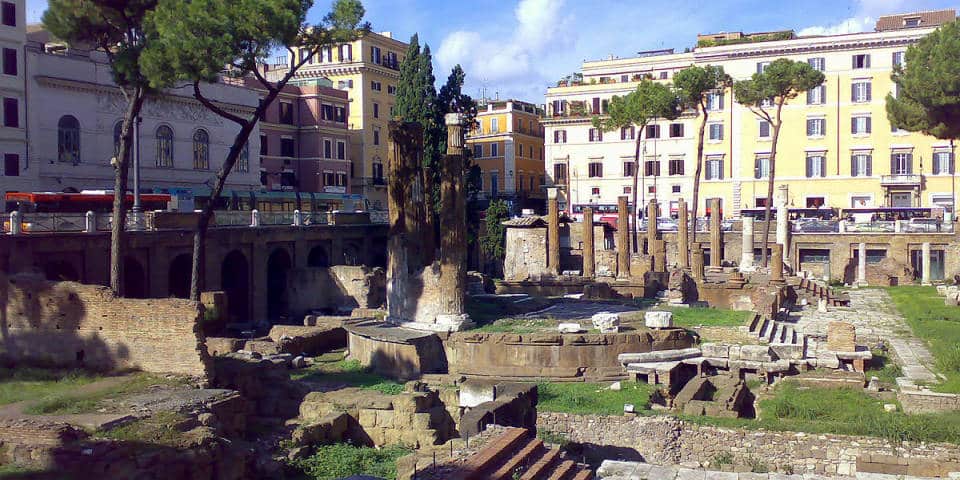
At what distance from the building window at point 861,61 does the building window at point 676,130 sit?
36.7ft

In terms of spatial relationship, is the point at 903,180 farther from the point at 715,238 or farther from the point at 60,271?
the point at 60,271

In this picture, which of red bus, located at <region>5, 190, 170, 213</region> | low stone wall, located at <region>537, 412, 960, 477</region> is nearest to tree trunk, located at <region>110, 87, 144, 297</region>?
red bus, located at <region>5, 190, 170, 213</region>

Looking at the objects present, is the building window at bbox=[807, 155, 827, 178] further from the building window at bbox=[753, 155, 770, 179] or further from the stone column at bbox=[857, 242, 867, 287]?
the stone column at bbox=[857, 242, 867, 287]

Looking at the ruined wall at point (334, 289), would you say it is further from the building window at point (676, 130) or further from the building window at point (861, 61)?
the building window at point (861, 61)

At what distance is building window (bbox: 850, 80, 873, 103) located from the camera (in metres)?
54.4

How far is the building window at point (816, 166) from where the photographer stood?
55.7 m

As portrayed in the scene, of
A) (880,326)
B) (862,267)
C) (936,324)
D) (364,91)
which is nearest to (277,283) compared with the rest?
(880,326)

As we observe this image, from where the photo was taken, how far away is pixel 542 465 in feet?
43.8

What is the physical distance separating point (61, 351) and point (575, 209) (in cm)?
4734

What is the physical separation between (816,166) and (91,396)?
49658 millimetres

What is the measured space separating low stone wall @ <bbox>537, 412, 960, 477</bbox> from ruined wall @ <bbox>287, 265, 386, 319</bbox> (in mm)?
15951

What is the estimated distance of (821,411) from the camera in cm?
1767

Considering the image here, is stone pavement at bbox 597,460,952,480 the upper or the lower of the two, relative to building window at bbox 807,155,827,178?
lower

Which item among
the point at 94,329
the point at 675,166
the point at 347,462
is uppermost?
the point at 675,166
